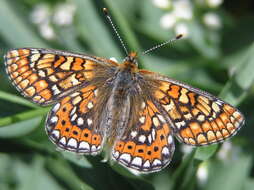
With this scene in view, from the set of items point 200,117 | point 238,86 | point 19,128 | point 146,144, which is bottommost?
point 19,128

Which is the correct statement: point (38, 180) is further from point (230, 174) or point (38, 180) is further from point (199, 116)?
point (199, 116)

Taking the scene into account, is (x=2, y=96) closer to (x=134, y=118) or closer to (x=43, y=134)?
(x=43, y=134)

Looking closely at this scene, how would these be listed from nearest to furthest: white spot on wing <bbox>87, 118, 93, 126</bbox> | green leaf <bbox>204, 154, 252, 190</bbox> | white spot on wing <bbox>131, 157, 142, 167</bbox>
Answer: white spot on wing <bbox>131, 157, 142, 167</bbox> → white spot on wing <bbox>87, 118, 93, 126</bbox> → green leaf <bbox>204, 154, 252, 190</bbox>

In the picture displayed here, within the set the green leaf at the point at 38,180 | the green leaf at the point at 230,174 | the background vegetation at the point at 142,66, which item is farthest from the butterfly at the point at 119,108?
the green leaf at the point at 230,174

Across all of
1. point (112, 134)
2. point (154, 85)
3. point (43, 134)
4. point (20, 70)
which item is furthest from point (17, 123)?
point (154, 85)

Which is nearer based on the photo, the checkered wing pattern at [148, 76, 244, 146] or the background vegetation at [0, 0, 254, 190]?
the checkered wing pattern at [148, 76, 244, 146]

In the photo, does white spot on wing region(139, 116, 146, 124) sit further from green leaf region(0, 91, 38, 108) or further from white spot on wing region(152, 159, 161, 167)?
green leaf region(0, 91, 38, 108)

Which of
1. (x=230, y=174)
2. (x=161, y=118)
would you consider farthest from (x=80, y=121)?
(x=230, y=174)

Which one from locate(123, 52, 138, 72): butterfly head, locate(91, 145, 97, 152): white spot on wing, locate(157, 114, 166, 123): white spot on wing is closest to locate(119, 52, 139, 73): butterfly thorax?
locate(123, 52, 138, 72): butterfly head
